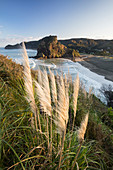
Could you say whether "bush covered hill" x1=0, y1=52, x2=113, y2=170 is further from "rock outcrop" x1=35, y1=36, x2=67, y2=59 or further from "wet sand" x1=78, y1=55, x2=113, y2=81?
"rock outcrop" x1=35, y1=36, x2=67, y2=59

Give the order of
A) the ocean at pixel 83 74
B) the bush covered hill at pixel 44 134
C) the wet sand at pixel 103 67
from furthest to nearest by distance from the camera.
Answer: the wet sand at pixel 103 67 < the ocean at pixel 83 74 < the bush covered hill at pixel 44 134

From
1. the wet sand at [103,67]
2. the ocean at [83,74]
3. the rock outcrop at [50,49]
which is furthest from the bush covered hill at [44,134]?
the rock outcrop at [50,49]

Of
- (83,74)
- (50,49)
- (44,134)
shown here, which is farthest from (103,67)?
(50,49)

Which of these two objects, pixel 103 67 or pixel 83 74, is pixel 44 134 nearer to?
pixel 83 74

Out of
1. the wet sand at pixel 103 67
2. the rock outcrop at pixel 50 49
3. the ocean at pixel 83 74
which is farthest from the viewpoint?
the rock outcrop at pixel 50 49

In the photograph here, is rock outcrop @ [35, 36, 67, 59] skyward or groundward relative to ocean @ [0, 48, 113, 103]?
skyward

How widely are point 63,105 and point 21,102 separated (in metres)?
1.44

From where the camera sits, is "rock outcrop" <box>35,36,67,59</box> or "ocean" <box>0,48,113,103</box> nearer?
"ocean" <box>0,48,113,103</box>

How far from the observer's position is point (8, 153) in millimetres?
1386

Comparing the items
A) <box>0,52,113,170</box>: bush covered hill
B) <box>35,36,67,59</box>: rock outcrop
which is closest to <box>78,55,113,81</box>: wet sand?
<box>0,52,113,170</box>: bush covered hill

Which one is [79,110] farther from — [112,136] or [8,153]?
[8,153]

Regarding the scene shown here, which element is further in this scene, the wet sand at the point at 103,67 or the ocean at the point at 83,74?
the wet sand at the point at 103,67

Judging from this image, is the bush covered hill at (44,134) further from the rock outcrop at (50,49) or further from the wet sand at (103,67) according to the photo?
the rock outcrop at (50,49)

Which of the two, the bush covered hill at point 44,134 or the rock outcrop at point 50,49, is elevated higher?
the rock outcrop at point 50,49
